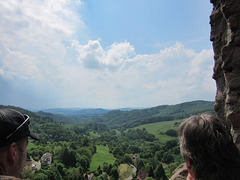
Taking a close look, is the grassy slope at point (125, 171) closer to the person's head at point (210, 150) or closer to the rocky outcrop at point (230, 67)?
the rocky outcrop at point (230, 67)

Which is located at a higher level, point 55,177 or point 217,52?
point 217,52

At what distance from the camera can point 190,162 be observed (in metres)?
2.54

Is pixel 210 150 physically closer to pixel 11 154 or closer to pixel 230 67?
pixel 11 154

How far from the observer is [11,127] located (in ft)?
7.66

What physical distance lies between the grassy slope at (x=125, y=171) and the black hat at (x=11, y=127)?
67893mm

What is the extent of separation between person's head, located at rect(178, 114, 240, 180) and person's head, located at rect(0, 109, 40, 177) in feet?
8.34

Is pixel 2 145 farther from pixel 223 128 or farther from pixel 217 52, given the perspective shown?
pixel 217 52

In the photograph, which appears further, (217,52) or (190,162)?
(217,52)

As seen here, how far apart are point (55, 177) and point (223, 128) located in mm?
54765

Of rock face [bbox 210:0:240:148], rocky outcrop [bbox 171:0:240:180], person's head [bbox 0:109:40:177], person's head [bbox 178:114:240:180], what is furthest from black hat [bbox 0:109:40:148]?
rock face [bbox 210:0:240:148]

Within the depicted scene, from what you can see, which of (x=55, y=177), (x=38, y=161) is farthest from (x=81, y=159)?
(x=55, y=177)

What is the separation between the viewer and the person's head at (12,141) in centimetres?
224

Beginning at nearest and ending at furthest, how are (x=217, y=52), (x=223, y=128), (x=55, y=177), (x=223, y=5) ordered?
(x=223, y=128)
(x=223, y=5)
(x=217, y=52)
(x=55, y=177)

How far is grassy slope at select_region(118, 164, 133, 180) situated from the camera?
2501 inches
